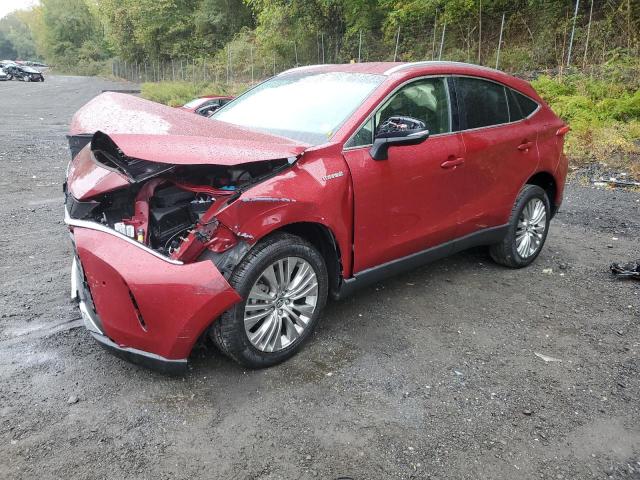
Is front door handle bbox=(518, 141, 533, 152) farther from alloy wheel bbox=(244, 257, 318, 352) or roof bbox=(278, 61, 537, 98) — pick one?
alloy wheel bbox=(244, 257, 318, 352)

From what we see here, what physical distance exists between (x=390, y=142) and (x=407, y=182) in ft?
1.25

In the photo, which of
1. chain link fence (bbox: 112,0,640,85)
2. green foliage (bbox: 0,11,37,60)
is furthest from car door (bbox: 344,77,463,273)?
green foliage (bbox: 0,11,37,60)

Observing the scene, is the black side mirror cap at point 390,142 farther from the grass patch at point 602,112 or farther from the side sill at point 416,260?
the grass patch at point 602,112

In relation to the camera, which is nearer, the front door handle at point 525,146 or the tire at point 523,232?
the front door handle at point 525,146

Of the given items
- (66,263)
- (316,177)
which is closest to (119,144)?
(316,177)

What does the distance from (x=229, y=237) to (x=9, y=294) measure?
7.52ft

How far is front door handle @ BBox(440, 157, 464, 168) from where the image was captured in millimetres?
3766

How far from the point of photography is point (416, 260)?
384cm

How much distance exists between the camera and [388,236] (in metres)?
3.54

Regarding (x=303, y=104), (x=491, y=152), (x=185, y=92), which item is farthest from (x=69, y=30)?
(x=491, y=152)

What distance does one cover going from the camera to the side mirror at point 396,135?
3.23m

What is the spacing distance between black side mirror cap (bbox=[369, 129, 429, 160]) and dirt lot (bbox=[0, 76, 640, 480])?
122cm

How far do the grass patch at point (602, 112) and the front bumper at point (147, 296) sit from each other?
7.99 metres

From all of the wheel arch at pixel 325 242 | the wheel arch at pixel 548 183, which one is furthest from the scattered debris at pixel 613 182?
the wheel arch at pixel 325 242
